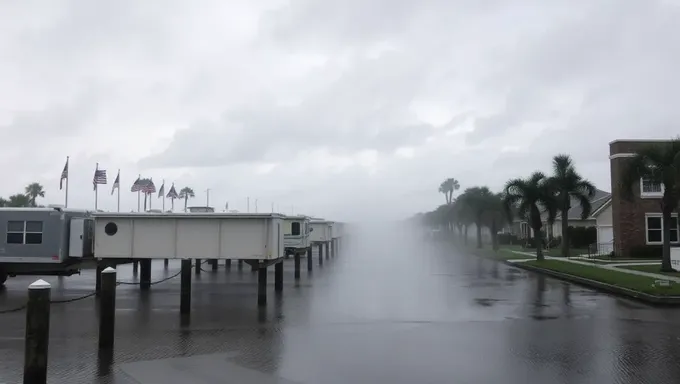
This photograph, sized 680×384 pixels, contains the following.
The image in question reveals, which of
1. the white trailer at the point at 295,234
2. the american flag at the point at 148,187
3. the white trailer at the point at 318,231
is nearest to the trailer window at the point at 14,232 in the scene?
the white trailer at the point at 295,234

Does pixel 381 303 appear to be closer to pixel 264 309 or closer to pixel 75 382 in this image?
pixel 264 309

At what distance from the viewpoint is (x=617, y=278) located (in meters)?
22.7

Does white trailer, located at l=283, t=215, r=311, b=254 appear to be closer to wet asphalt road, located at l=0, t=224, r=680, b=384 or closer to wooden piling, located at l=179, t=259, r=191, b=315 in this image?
wet asphalt road, located at l=0, t=224, r=680, b=384

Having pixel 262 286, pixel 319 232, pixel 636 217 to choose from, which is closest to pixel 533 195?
pixel 636 217

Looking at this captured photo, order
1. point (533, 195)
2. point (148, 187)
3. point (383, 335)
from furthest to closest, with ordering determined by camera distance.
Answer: point (148, 187) → point (533, 195) → point (383, 335)

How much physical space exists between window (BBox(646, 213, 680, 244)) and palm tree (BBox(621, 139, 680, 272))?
36.3 feet

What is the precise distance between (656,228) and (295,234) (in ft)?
76.1

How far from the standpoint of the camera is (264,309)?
54.9ft

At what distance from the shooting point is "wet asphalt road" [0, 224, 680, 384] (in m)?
9.41

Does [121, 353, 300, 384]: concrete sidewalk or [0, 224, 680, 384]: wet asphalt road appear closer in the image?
[121, 353, 300, 384]: concrete sidewalk

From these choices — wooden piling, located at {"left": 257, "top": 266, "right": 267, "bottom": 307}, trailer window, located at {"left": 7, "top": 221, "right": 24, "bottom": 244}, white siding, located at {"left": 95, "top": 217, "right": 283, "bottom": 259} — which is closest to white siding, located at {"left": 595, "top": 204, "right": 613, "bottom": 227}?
wooden piling, located at {"left": 257, "top": 266, "right": 267, "bottom": 307}

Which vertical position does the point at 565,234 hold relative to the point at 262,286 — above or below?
above

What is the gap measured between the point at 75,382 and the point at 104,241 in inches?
356

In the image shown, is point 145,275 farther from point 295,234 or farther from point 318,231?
point 318,231
